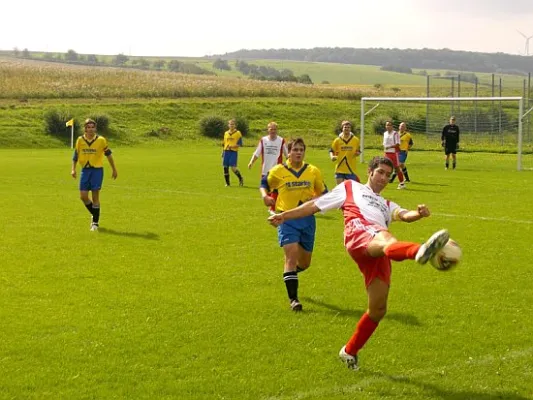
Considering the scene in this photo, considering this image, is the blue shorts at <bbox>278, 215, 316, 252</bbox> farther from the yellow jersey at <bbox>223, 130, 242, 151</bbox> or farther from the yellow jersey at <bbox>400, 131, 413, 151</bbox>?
the yellow jersey at <bbox>400, 131, 413, 151</bbox>

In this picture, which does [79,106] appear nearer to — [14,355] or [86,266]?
[86,266]

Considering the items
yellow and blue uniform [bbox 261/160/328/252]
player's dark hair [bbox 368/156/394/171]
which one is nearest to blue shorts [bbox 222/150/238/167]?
yellow and blue uniform [bbox 261/160/328/252]

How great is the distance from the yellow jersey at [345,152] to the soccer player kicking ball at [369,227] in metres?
13.2

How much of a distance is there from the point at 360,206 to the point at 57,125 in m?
48.8

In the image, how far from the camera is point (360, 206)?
8.05m

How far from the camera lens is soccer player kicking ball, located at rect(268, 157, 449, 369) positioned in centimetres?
774

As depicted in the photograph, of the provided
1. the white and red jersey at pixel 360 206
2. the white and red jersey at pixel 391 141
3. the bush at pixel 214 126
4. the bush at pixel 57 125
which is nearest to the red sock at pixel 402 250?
the white and red jersey at pixel 360 206

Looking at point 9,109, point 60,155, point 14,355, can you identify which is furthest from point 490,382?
point 9,109

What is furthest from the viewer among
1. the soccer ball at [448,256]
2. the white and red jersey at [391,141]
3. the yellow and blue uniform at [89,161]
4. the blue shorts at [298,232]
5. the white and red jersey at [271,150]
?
the white and red jersey at [391,141]

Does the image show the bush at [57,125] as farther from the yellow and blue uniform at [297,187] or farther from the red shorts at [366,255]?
the red shorts at [366,255]

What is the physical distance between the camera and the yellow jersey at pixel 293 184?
36.9 feet

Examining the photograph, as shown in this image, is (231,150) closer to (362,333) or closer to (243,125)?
(362,333)

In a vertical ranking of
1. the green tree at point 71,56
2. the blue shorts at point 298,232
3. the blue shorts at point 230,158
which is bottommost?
the blue shorts at point 298,232

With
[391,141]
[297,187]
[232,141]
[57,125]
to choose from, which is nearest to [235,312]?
[297,187]
